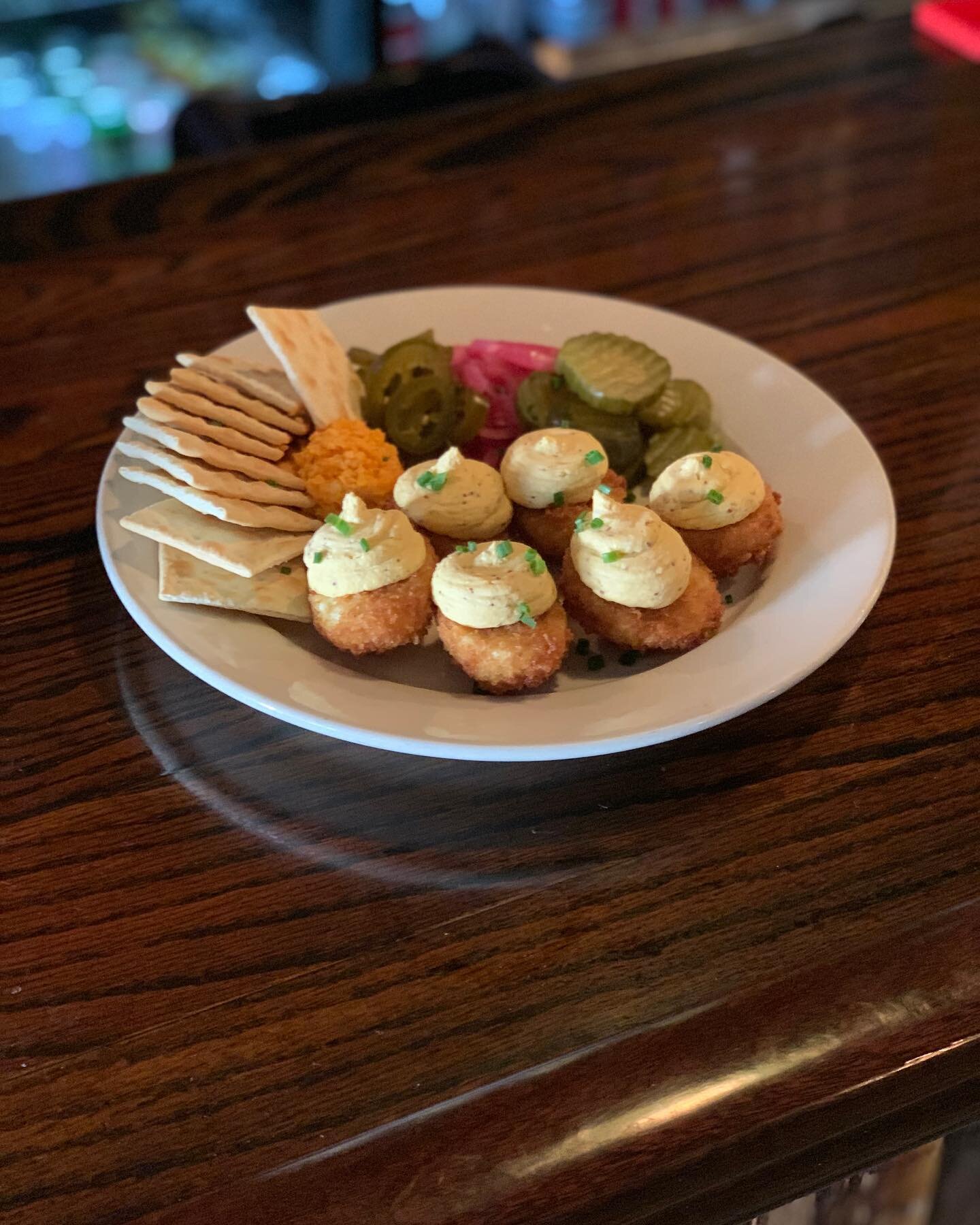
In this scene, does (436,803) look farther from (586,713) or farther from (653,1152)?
(653,1152)

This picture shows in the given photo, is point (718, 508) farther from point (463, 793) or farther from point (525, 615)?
point (463, 793)

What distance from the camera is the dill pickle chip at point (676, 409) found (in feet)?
5.39

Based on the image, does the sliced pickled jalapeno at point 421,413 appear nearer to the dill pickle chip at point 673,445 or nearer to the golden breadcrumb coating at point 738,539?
the dill pickle chip at point 673,445

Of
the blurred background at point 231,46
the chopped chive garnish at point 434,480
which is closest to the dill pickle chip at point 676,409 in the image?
the chopped chive garnish at point 434,480

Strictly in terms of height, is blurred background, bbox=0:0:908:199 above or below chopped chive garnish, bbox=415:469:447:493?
below

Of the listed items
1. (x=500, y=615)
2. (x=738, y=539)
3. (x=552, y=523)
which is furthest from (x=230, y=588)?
(x=738, y=539)

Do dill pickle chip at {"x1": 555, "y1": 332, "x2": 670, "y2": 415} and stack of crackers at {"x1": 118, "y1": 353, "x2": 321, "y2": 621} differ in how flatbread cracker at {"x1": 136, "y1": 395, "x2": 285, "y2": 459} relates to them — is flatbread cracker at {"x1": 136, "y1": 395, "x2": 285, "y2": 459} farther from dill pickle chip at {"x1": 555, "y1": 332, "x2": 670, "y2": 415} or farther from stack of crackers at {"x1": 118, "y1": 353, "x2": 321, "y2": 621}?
dill pickle chip at {"x1": 555, "y1": 332, "x2": 670, "y2": 415}

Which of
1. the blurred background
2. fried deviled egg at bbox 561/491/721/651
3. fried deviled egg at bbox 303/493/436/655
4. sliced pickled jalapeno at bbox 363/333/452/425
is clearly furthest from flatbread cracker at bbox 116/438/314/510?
the blurred background

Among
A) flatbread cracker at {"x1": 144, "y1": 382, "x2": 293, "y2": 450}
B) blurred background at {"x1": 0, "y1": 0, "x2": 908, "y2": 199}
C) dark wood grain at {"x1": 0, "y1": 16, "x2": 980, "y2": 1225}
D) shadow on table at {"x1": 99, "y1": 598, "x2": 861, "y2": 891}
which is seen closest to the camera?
dark wood grain at {"x1": 0, "y1": 16, "x2": 980, "y2": 1225}

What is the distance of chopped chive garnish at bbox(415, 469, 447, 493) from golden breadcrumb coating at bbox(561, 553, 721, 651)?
0.18 meters

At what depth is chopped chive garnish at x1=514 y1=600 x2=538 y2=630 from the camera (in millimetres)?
1237

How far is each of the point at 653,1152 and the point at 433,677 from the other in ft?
2.00

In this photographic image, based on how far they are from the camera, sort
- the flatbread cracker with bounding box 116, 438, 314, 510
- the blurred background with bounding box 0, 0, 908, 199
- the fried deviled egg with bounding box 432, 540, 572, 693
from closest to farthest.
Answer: the fried deviled egg with bounding box 432, 540, 572, 693
the flatbread cracker with bounding box 116, 438, 314, 510
the blurred background with bounding box 0, 0, 908, 199

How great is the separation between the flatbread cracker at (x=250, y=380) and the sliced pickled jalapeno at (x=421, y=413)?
5.5 inches
